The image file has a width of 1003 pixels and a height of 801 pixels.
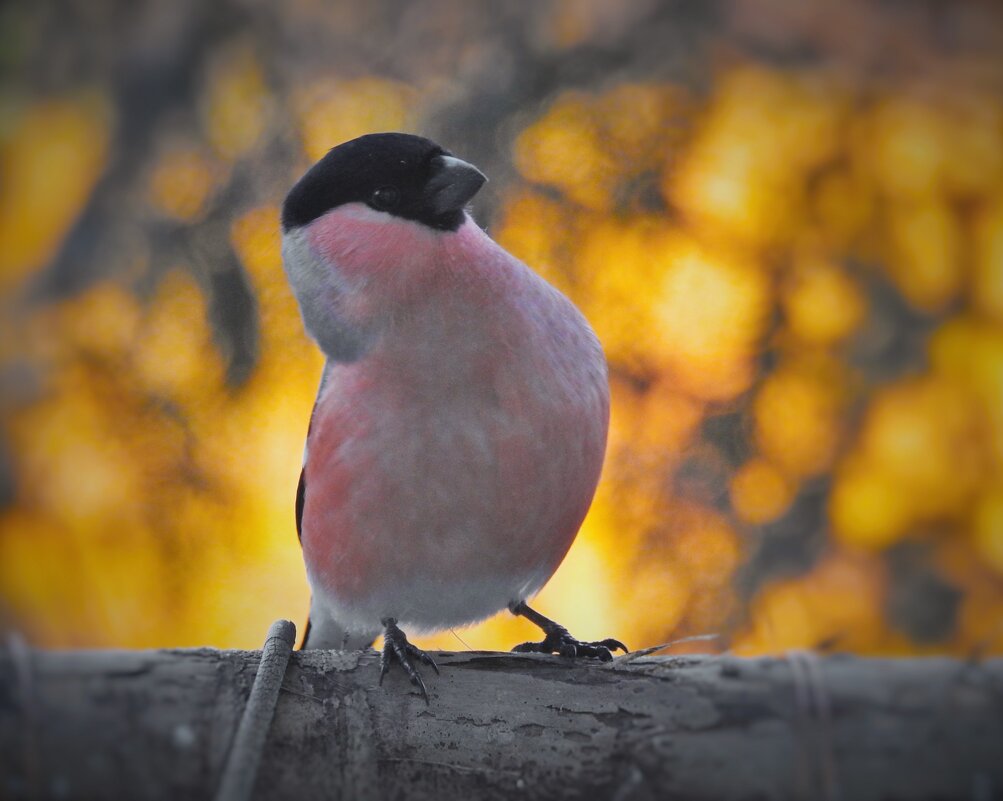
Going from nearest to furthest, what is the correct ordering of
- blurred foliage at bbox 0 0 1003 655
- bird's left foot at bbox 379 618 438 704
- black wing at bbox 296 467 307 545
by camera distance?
bird's left foot at bbox 379 618 438 704, black wing at bbox 296 467 307 545, blurred foliage at bbox 0 0 1003 655

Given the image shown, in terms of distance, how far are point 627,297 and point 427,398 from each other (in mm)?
474

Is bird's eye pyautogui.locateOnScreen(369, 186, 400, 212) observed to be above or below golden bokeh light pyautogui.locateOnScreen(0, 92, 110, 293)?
below

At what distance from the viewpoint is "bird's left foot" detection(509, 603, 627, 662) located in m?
0.74

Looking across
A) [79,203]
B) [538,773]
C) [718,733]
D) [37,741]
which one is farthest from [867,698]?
[79,203]

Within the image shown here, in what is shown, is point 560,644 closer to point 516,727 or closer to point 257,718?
point 516,727

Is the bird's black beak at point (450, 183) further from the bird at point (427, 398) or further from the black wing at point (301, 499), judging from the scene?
the black wing at point (301, 499)

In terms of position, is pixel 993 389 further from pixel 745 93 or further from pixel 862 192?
pixel 745 93

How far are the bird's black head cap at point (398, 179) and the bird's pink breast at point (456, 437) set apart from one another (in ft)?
0.08

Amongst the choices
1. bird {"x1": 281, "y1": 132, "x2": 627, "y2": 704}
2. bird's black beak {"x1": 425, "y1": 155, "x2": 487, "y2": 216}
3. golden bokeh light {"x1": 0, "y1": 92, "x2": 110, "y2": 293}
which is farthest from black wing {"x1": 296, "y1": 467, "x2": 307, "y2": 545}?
golden bokeh light {"x1": 0, "y1": 92, "x2": 110, "y2": 293}

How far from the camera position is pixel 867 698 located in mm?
522

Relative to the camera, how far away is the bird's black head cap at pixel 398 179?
0.69 meters

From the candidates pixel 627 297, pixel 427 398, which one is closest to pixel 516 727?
pixel 427 398

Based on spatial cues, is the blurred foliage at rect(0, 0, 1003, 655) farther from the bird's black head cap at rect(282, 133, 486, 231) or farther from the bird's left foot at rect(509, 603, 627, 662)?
the bird's black head cap at rect(282, 133, 486, 231)

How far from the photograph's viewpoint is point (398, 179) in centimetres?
70
